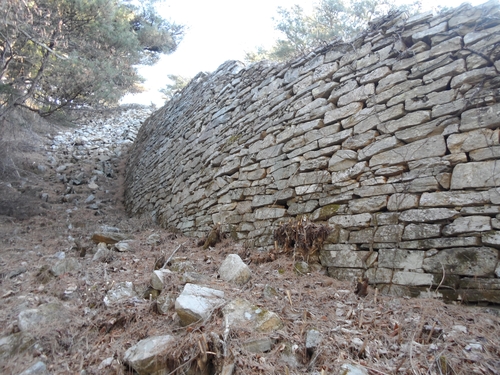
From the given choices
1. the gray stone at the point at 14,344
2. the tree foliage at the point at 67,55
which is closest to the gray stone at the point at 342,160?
the gray stone at the point at 14,344

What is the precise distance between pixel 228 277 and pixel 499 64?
2929mm

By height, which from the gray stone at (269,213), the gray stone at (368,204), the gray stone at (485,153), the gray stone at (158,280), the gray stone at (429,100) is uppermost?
the gray stone at (429,100)

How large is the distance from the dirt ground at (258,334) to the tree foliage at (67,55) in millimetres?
4804

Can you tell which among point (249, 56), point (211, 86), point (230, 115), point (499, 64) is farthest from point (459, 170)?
point (249, 56)

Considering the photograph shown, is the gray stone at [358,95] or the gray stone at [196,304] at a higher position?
the gray stone at [358,95]

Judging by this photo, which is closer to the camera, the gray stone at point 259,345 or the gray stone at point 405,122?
the gray stone at point 259,345

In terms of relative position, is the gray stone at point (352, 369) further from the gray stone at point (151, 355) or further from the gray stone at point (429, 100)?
A: the gray stone at point (429, 100)

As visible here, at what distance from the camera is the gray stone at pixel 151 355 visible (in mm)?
2021

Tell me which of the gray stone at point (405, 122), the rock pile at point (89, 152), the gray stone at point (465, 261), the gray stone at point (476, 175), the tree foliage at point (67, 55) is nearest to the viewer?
the gray stone at point (465, 261)

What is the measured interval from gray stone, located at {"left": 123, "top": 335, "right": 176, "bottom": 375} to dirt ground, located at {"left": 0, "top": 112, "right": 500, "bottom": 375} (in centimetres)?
6

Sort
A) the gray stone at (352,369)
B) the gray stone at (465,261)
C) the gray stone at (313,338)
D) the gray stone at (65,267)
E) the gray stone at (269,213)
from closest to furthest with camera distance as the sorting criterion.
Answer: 1. the gray stone at (352,369)
2. the gray stone at (313,338)
3. the gray stone at (465,261)
4. the gray stone at (65,267)
5. the gray stone at (269,213)

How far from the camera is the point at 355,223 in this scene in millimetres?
2939

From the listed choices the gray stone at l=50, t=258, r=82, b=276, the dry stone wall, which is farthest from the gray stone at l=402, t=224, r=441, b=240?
the gray stone at l=50, t=258, r=82, b=276

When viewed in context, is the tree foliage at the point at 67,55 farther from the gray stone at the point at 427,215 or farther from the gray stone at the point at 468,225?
the gray stone at the point at 468,225
